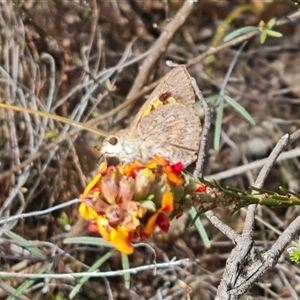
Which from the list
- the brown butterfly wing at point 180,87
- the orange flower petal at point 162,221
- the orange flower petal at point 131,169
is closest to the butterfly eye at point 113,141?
the brown butterfly wing at point 180,87

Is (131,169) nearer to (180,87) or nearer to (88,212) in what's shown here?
(88,212)

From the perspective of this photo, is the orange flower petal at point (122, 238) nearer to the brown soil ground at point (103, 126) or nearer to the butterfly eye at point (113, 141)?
the butterfly eye at point (113, 141)

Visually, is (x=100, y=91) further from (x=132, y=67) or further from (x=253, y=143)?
(x=253, y=143)

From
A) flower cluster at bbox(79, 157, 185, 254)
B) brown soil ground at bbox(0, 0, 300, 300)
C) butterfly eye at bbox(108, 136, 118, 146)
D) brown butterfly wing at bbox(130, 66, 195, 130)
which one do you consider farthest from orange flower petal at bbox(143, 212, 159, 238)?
brown soil ground at bbox(0, 0, 300, 300)

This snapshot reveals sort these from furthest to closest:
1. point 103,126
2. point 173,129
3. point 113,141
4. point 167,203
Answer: point 103,126
point 173,129
point 113,141
point 167,203

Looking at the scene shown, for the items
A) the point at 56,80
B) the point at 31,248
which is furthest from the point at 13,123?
the point at 31,248

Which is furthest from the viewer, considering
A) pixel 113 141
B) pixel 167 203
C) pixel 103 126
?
pixel 103 126

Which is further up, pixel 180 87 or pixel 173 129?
pixel 180 87

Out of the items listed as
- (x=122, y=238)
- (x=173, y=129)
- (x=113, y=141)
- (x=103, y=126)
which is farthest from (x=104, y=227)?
(x=103, y=126)

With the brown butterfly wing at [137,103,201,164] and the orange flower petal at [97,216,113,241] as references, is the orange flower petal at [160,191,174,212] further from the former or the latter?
the brown butterfly wing at [137,103,201,164]
